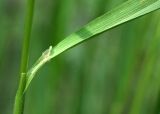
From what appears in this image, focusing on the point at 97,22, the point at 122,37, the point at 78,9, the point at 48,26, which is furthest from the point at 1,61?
the point at 97,22

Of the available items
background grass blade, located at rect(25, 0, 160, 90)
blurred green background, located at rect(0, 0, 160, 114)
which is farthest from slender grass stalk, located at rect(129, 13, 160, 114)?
background grass blade, located at rect(25, 0, 160, 90)

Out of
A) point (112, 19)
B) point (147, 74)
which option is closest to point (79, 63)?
point (147, 74)

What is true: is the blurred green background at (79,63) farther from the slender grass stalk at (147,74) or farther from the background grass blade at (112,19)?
the background grass blade at (112,19)

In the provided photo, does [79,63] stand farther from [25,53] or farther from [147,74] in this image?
[25,53]

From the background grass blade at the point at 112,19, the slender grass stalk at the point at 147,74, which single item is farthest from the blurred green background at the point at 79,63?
the background grass blade at the point at 112,19

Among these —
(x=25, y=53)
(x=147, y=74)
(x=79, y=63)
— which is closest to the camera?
(x=25, y=53)

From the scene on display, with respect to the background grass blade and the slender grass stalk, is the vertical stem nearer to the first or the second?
the background grass blade
